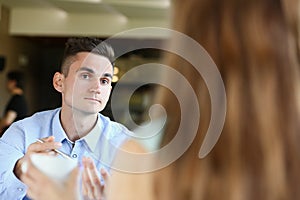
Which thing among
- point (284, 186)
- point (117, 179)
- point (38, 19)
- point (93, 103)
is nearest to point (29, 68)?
point (38, 19)

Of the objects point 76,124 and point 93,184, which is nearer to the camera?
point 93,184

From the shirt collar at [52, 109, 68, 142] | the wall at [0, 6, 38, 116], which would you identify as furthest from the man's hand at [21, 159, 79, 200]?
the wall at [0, 6, 38, 116]

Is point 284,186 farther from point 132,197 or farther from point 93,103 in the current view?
point 93,103

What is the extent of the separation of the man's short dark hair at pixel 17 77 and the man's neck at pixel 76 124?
0.51ft

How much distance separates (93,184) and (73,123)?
0.15m

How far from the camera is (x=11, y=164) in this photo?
26.2 inches

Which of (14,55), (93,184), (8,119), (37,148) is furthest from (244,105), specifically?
(14,55)

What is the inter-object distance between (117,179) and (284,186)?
152 mm

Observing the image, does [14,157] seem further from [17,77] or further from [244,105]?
[244,105]

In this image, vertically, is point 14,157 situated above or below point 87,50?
below

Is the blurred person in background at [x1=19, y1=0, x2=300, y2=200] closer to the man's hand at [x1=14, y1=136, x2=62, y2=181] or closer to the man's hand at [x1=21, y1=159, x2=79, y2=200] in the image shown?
the man's hand at [x1=21, y1=159, x2=79, y2=200]

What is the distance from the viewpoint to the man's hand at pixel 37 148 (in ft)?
2.10

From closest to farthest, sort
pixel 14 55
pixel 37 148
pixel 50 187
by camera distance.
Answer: pixel 50 187 < pixel 37 148 < pixel 14 55

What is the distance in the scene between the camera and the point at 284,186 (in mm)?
412
